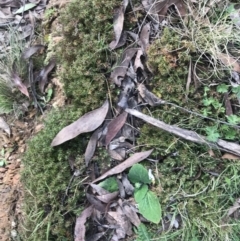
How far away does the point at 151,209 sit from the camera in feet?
5.82

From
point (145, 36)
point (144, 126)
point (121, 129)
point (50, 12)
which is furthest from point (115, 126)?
point (50, 12)

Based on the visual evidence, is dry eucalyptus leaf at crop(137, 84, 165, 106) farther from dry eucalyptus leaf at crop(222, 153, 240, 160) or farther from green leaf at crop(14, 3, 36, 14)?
green leaf at crop(14, 3, 36, 14)

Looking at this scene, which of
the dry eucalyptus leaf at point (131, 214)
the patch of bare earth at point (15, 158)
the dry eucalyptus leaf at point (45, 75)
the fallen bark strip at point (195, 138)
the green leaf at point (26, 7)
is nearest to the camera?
the fallen bark strip at point (195, 138)

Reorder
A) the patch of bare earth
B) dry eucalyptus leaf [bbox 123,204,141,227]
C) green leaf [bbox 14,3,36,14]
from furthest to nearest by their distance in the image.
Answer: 1. green leaf [bbox 14,3,36,14]
2. the patch of bare earth
3. dry eucalyptus leaf [bbox 123,204,141,227]

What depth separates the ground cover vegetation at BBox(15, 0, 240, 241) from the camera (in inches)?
69.8

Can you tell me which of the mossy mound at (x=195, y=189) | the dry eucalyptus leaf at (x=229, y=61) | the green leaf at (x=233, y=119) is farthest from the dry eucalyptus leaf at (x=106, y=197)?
the dry eucalyptus leaf at (x=229, y=61)

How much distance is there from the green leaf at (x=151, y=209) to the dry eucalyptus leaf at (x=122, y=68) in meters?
0.57

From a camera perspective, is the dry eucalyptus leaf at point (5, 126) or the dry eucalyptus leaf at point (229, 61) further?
the dry eucalyptus leaf at point (5, 126)

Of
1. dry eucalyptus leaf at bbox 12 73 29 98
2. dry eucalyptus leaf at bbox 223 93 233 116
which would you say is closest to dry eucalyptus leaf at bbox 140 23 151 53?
dry eucalyptus leaf at bbox 223 93 233 116

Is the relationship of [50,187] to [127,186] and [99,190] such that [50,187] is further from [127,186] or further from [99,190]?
[127,186]

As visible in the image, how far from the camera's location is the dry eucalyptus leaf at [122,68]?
1859 millimetres

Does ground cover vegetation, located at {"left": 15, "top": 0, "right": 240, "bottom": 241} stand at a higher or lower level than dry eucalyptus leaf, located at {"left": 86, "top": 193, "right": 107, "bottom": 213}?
higher

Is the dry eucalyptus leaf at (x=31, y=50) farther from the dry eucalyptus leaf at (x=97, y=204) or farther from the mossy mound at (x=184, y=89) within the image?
the dry eucalyptus leaf at (x=97, y=204)

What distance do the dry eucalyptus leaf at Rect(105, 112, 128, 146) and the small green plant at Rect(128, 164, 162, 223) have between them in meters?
0.18
